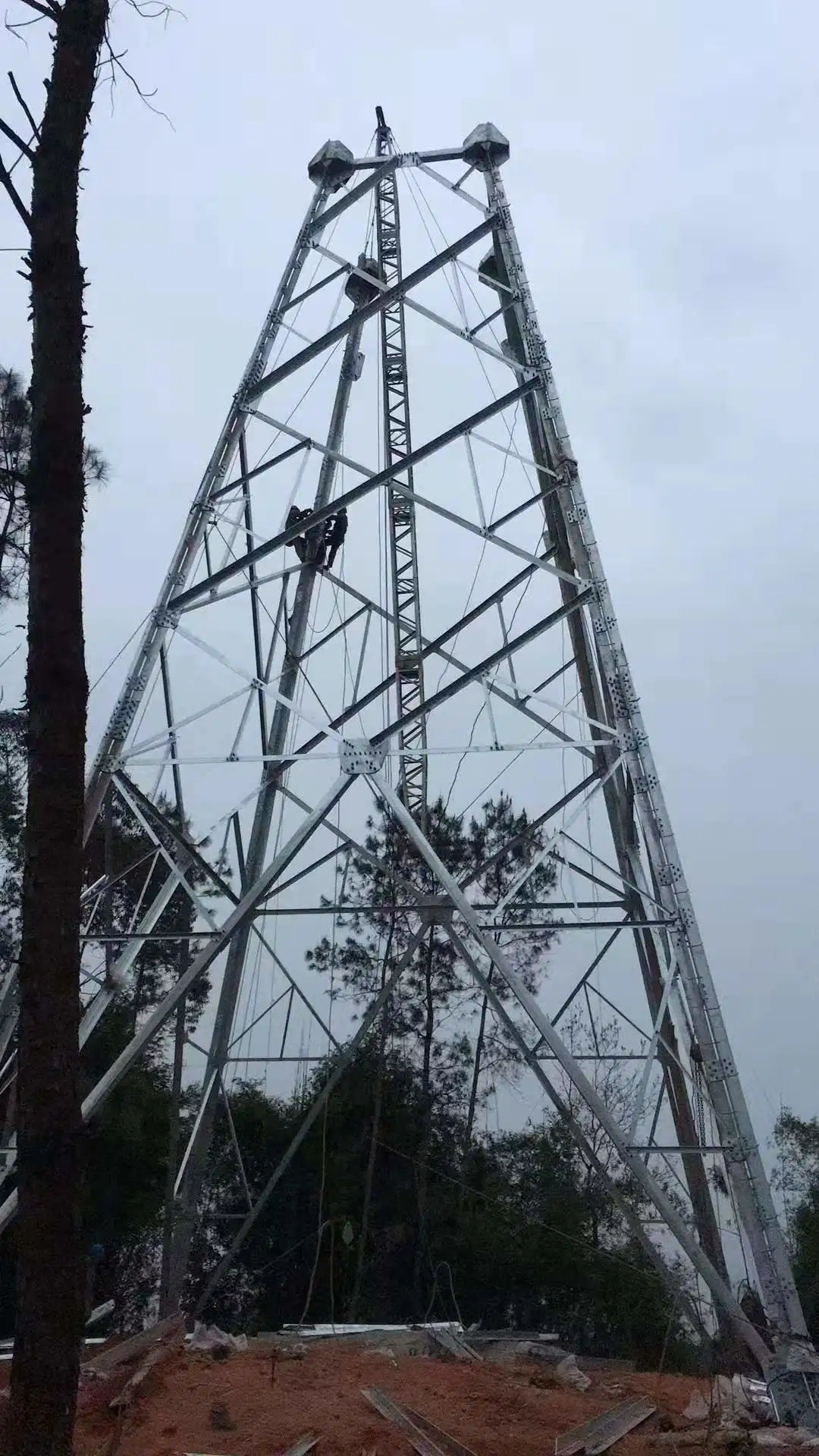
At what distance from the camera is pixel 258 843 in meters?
12.2

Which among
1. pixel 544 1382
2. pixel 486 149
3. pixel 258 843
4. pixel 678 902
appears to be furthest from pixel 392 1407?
pixel 486 149

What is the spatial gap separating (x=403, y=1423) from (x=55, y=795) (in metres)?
3.93

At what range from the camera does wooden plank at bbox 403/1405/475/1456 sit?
610 cm

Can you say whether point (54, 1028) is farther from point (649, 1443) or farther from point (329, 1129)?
point (329, 1129)

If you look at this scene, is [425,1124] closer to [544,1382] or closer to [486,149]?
[544,1382]

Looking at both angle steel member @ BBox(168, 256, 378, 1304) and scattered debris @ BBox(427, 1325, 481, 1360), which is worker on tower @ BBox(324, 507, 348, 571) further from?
scattered debris @ BBox(427, 1325, 481, 1360)

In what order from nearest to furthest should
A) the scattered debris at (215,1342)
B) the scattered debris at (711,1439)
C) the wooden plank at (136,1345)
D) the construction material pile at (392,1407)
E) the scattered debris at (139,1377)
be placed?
the scattered debris at (711,1439)
the construction material pile at (392,1407)
the scattered debris at (139,1377)
the wooden plank at (136,1345)
the scattered debris at (215,1342)

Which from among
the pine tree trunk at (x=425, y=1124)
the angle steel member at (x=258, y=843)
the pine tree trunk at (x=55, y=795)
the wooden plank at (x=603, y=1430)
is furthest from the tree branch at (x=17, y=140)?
the pine tree trunk at (x=425, y=1124)

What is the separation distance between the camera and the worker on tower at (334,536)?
13.1m

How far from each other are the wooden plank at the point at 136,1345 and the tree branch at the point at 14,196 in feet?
22.1

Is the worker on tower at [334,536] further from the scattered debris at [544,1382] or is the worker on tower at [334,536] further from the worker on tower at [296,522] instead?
the scattered debris at [544,1382]

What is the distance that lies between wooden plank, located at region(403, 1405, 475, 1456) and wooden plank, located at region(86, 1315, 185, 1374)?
2.30 meters

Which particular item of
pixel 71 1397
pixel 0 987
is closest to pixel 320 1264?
pixel 0 987

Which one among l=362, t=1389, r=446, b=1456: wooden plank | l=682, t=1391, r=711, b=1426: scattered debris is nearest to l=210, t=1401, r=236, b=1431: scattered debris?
l=362, t=1389, r=446, b=1456: wooden plank
